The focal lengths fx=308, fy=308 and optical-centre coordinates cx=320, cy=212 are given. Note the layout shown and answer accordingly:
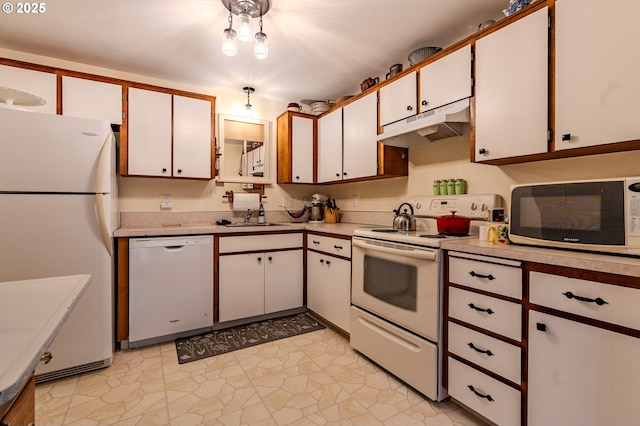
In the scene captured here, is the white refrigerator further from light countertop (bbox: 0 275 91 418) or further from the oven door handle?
the oven door handle

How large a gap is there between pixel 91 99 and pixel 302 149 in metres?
1.90

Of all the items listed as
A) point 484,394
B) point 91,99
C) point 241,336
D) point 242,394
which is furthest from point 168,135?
point 484,394

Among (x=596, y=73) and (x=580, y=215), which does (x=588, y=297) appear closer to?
(x=580, y=215)

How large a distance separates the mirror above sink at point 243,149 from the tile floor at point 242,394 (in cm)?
180

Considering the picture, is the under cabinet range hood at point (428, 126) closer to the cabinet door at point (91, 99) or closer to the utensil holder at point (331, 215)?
the utensil holder at point (331, 215)

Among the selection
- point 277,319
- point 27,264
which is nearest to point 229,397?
point 277,319

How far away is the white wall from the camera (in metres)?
1.70

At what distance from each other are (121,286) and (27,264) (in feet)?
1.89

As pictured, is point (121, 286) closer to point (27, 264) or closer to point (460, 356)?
point (27, 264)

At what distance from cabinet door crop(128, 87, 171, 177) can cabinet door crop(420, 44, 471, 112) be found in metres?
2.19

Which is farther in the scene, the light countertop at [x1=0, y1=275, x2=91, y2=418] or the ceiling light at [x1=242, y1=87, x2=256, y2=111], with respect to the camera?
the ceiling light at [x1=242, y1=87, x2=256, y2=111]

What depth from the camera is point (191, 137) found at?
9.49ft

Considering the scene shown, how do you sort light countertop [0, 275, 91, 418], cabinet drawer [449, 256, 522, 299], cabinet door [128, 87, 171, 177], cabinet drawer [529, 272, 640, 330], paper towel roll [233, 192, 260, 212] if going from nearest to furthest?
1. light countertop [0, 275, 91, 418]
2. cabinet drawer [529, 272, 640, 330]
3. cabinet drawer [449, 256, 522, 299]
4. cabinet door [128, 87, 171, 177]
5. paper towel roll [233, 192, 260, 212]

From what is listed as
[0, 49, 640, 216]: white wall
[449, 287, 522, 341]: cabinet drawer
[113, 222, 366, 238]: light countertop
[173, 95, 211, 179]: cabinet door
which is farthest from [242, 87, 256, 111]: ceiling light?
[449, 287, 522, 341]: cabinet drawer
